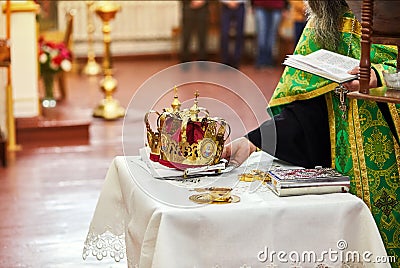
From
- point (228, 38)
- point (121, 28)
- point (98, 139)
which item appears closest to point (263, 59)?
point (228, 38)

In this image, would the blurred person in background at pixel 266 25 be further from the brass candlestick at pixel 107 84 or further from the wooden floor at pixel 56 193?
the brass candlestick at pixel 107 84

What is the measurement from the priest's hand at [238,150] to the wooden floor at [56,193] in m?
0.22

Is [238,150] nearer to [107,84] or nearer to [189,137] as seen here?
[189,137]

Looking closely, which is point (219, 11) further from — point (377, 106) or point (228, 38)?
point (377, 106)

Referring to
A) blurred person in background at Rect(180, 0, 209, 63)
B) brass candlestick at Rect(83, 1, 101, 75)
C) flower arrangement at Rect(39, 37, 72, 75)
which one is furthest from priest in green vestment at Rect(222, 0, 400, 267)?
blurred person in background at Rect(180, 0, 209, 63)

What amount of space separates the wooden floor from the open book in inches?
9.6

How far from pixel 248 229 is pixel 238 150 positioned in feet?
2.14

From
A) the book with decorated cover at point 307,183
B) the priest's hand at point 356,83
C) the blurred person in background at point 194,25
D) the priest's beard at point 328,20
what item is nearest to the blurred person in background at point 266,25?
the blurred person in background at point 194,25

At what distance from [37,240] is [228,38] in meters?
8.40

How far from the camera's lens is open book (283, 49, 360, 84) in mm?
3365

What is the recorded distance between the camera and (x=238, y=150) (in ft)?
12.3

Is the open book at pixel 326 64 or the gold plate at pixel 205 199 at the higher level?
the open book at pixel 326 64

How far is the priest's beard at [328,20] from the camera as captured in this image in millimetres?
3717

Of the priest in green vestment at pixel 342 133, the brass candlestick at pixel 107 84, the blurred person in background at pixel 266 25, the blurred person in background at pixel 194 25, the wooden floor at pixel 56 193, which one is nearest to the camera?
the priest in green vestment at pixel 342 133
